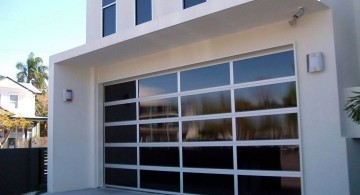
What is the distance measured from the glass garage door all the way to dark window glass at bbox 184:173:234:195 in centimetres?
2

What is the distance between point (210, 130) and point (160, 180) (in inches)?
81.1

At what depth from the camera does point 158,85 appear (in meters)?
10.5

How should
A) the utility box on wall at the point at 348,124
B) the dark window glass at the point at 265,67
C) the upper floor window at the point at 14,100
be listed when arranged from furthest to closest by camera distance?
the upper floor window at the point at 14,100 → the dark window glass at the point at 265,67 → the utility box on wall at the point at 348,124

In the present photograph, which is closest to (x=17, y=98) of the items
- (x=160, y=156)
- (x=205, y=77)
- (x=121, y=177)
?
(x=121, y=177)

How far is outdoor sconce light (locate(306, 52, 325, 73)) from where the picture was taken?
7.15m

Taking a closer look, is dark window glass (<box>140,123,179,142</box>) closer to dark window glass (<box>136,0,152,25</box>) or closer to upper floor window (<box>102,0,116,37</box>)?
dark window glass (<box>136,0,152,25</box>)

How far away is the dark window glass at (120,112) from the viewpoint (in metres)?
11.3

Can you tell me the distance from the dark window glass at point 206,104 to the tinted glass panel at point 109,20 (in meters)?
3.88

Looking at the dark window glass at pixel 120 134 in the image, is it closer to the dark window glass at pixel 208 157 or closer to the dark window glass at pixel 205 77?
the dark window glass at pixel 208 157

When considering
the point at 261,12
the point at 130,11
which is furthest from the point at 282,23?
the point at 130,11

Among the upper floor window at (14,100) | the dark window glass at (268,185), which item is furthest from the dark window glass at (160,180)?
the upper floor window at (14,100)

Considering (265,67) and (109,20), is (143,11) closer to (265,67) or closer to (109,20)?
(109,20)

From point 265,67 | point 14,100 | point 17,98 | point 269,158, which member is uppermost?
point 17,98

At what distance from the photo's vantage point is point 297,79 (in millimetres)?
7562
